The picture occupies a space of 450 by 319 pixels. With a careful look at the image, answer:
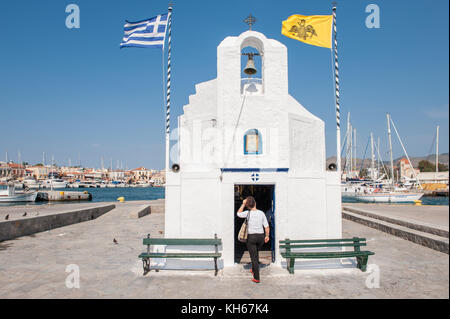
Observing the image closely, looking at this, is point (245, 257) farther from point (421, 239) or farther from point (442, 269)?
point (421, 239)

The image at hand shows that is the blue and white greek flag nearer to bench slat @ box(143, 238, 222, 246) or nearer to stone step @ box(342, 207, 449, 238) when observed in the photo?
bench slat @ box(143, 238, 222, 246)

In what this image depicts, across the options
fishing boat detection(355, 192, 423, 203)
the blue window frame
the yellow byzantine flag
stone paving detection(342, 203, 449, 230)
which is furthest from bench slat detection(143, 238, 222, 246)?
fishing boat detection(355, 192, 423, 203)

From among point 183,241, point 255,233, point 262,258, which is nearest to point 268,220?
point 262,258

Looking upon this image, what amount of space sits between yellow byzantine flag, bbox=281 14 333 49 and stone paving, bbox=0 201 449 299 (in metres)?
7.02

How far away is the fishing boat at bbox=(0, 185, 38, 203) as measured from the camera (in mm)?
51281

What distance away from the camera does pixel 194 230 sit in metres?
8.64

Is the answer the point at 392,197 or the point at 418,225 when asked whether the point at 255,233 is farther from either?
the point at 392,197

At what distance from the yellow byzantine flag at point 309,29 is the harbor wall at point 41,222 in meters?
12.9

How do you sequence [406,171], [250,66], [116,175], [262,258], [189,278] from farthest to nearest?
[116,175] < [406,171] < [250,66] < [262,258] < [189,278]

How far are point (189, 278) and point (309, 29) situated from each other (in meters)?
8.31

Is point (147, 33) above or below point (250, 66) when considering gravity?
above

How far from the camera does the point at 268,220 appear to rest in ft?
34.8
